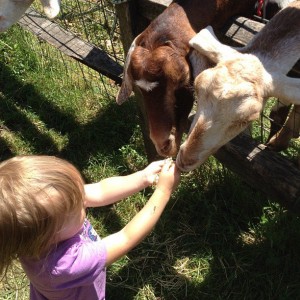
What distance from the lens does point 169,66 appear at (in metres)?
2.76

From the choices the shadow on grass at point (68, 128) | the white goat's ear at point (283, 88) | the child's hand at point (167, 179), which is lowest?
the shadow on grass at point (68, 128)

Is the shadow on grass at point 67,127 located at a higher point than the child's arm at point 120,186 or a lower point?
lower

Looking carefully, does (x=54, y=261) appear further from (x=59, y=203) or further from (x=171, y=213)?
(x=171, y=213)

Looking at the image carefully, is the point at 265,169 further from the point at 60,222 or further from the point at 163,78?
the point at 60,222

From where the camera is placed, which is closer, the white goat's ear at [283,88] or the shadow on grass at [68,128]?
the white goat's ear at [283,88]

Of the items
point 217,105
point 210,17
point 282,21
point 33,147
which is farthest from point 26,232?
point 33,147

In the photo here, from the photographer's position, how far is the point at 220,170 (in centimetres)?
356

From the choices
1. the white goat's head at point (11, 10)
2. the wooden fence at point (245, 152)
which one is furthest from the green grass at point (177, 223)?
the white goat's head at point (11, 10)

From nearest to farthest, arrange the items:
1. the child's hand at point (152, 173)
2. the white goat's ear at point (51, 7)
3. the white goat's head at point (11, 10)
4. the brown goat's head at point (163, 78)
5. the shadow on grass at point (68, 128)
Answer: the child's hand at point (152, 173) → the brown goat's head at point (163, 78) → the white goat's ear at point (51, 7) → the shadow on grass at point (68, 128) → the white goat's head at point (11, 10)

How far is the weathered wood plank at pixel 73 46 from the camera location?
3832 mm

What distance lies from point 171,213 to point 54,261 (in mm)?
1476

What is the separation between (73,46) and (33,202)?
244 cm

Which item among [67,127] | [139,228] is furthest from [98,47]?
[139,228]

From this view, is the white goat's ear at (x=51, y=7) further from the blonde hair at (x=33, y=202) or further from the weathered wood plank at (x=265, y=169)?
the blonde hair at (x=33, y=202)
